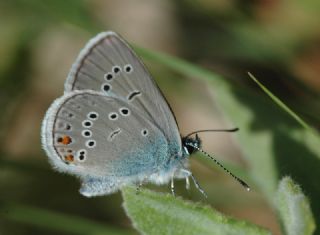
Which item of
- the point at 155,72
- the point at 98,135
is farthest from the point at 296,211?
the point at 155,72

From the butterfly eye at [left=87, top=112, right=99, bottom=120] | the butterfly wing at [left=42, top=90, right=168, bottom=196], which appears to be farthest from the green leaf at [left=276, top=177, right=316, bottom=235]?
the butterfly eye at [left=87, top=112, right=99, bottom=120]

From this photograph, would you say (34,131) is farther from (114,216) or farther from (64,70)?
(114,216)

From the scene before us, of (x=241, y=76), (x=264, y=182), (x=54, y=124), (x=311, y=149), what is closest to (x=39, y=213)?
(x=54, y=124)

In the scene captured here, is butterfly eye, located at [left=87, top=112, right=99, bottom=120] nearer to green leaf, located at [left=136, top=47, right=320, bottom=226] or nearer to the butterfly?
the butterfly

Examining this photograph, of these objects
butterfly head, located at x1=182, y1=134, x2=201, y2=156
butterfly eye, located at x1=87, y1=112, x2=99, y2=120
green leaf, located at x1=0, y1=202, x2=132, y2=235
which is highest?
butterfly eye, located at x1=87, y1=112, x2=99, y2=120

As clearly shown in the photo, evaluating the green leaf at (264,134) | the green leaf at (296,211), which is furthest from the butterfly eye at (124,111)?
the green leaf at (296,211)
